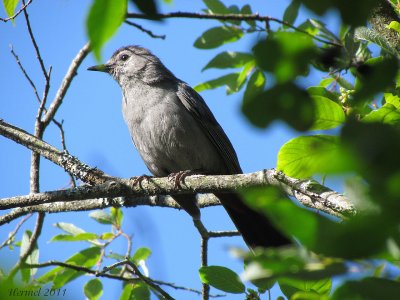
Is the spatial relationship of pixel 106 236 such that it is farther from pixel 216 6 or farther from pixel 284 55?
pixel 284 55

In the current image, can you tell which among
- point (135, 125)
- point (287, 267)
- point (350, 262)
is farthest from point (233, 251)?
point (135, 125)

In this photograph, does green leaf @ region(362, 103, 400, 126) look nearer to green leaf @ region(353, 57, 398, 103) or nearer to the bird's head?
green leaf @ region(353, 57, 398, 103)

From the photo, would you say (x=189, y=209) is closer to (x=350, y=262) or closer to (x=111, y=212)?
(x=111, y=212)

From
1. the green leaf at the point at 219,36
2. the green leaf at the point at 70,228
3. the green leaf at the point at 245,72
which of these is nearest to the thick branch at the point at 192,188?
the green leaf at the point at 70,228

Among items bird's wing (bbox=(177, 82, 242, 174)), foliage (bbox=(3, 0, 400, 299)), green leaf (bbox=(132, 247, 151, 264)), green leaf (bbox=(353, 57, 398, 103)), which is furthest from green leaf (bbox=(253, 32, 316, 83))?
bird's wing (bbox=(177, 82, 242, 174))

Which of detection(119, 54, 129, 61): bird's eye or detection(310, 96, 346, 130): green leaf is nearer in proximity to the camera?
detection(310, 96, 346, 130): green leaf

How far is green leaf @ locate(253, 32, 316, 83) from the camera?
3.05 ft

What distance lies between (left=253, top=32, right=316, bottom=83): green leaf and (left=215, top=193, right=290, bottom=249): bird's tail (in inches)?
167

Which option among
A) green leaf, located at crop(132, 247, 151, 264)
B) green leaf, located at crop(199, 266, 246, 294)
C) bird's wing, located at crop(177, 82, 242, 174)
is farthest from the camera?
bird's wing, located at crop(177, 82, 242, 174)

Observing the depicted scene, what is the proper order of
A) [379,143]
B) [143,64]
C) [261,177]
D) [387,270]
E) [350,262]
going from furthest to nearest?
[143,64] → [261,177] → [387,270] → [350,262] → [379,143]

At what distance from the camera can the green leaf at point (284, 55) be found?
3.05ft

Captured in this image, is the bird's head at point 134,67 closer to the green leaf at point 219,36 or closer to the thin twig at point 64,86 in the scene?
the thin twig at point 64,86

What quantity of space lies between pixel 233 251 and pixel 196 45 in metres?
3.73

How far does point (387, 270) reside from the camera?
3.64ft
